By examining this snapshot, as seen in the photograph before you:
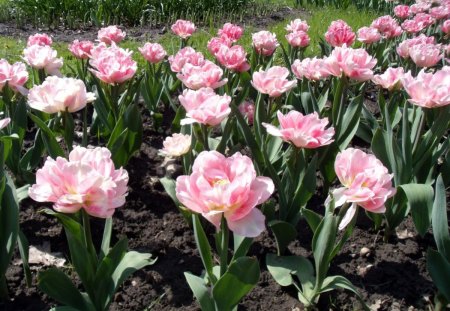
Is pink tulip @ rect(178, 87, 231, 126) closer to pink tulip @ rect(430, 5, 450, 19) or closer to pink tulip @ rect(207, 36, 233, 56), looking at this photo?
pink tulip @ rect(207, 36, 233, 56)

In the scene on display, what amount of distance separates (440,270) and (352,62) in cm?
96

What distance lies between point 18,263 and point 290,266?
40.4 inches

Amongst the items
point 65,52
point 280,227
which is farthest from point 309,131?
point 65,52

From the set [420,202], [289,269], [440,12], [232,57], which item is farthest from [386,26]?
[289,269]

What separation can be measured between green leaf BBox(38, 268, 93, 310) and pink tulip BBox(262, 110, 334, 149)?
760 mm

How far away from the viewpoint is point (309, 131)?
1619 millimetres

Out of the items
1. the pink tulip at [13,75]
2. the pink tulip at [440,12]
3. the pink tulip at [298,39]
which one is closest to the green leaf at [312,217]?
the pink tulip at [13,75]

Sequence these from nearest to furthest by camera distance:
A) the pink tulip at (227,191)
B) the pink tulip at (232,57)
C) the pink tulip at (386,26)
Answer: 1. the pink tulip at (227,191)
2. the pink tulip at (232,57)
3. the pink tulip at (386,26)

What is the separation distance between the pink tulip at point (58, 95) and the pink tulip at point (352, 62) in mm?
1093

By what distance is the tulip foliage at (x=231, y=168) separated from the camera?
124 cm

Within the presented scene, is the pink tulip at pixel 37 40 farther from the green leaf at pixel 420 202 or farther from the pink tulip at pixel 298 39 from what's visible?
the green leaf at pixel 420 202

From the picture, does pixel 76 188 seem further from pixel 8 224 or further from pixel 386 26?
pixel 386 26

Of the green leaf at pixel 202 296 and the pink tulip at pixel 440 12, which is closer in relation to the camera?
the green leaf at pixel 202 296

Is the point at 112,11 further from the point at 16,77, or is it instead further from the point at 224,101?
the point at 224,101
